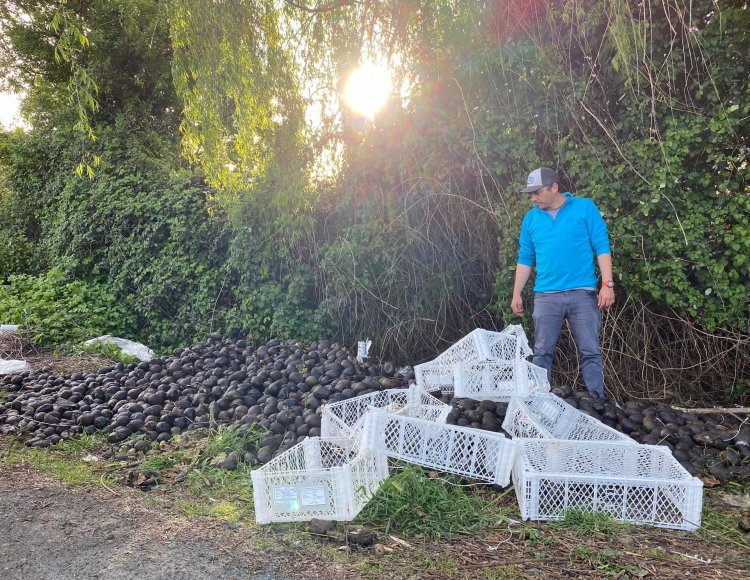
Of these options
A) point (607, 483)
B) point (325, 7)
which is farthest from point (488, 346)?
point (325, 7)

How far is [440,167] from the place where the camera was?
6.01 metres

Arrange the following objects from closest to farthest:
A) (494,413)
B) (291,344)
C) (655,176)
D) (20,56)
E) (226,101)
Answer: (494,413), (655,176), (291,344), (226,101), (20,56)

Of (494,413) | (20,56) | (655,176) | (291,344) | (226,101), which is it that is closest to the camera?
(494,413)

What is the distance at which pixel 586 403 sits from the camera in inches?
166

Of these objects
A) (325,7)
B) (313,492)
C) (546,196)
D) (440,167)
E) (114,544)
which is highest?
(325,7)

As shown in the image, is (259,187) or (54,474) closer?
(54,474)

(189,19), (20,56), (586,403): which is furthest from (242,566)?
(20,56)

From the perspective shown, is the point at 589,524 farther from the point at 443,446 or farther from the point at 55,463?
the point at 55,463

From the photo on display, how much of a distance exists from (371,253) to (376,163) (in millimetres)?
966

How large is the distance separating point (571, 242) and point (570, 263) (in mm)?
161

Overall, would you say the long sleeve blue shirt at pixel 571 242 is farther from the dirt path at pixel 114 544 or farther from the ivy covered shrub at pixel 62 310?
the ivy covered shrub at pixel 62 310

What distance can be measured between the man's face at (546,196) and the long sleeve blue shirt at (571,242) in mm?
75

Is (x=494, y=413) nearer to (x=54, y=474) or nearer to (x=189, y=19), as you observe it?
(x=54, y=474)

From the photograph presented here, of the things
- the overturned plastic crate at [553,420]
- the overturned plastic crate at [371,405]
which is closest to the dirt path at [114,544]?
the overturned plastic crate at [371,405]
